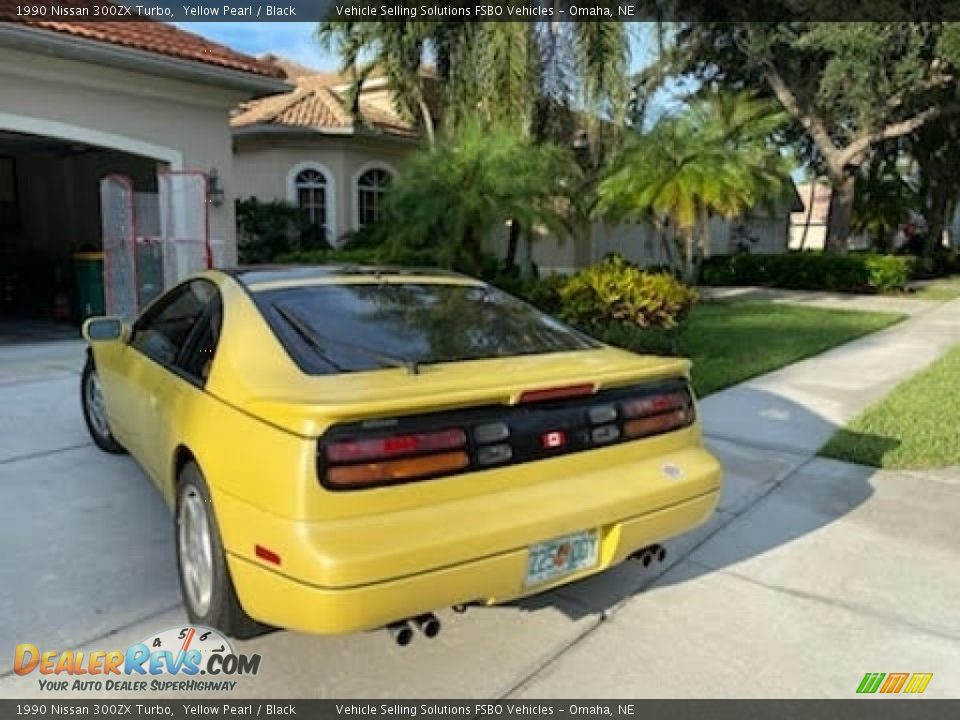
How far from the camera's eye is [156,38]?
1084cm

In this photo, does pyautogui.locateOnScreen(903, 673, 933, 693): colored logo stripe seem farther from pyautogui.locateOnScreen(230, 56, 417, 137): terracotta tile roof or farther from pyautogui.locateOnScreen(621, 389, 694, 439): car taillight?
pyautogui.locateOnScreen(230, 56, 417, 137): terracotta tile roof

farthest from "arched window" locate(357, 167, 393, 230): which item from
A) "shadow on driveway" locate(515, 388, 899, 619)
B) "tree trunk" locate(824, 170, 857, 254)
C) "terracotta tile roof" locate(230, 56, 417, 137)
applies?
"shadow on driveway" locate(515, 388, 899, 619)

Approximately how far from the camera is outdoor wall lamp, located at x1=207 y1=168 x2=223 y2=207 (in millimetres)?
11617

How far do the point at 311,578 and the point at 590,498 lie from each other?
1028 mm

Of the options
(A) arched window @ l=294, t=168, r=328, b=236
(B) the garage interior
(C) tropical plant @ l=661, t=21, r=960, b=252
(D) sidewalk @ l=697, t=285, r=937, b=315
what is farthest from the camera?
(A) arched window @ l=294, t=168, r=328, b=236

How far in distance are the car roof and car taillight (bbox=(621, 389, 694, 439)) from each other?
1.43 m

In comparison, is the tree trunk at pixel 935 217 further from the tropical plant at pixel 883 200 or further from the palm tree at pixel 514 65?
the palm tree at pixel 514 65

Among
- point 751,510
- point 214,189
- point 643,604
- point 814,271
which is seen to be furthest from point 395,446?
point 814,271

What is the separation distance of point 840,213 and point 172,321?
21875 mm

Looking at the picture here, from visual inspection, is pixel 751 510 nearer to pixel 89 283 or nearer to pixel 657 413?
pixel 657 413

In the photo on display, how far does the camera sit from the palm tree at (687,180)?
15.1 metres

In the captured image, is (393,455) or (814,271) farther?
(814,271)

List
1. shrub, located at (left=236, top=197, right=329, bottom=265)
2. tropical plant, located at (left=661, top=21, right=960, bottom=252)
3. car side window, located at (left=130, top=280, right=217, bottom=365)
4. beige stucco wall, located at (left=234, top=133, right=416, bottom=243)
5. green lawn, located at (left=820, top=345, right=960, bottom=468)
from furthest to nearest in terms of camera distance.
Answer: beige stucco wall, located at (left=234, top=133, right=416, bottom=243)
shrub, located at (left=236, top=197, right=329, bottom=265)
tropical plant, located at (left=661, top=21, right=960, bottom=252)
green lawn, located at (left=820, top=345, right=960, bottom=468)
car side window, located at (left=130, top=280, right=217, bottom=365)

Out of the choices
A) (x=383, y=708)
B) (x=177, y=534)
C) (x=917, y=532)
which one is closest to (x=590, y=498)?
(x=383, y=708)
